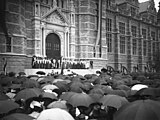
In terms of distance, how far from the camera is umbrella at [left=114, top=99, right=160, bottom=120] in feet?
11.7

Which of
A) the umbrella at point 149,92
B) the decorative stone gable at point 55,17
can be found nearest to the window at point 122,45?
the decorative stone gable at point 55,17

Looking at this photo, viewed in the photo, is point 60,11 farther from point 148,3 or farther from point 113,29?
point 148,3

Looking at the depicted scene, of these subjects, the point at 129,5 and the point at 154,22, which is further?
the point at 154,22

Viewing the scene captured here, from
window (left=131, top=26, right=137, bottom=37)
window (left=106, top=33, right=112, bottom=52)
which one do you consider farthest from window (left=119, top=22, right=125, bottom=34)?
window (left=131, top=26, right=137, bottom=37)

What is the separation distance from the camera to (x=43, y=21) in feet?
75.4

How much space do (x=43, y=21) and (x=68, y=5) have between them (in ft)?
15.5

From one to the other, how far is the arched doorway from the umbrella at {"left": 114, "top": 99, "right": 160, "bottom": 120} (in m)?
20.6

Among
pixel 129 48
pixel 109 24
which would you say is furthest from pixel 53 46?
pixel 129 48

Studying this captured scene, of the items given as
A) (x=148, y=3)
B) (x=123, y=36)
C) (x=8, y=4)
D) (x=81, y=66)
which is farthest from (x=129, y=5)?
(x=8, y=4)

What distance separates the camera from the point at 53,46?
81.1ft

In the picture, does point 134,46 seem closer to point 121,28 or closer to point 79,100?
point 121,28

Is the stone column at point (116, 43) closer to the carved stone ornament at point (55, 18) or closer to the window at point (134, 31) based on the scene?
the window at point (134, 31)

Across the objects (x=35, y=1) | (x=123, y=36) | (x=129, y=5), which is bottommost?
(x=123, y=36)

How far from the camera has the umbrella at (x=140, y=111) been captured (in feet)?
11.7
